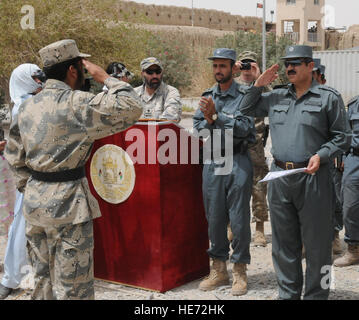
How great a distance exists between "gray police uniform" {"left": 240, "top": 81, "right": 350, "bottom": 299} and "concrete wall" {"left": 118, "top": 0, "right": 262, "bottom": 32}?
165 feet

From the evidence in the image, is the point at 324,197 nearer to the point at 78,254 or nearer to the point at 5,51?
the point at 78,254

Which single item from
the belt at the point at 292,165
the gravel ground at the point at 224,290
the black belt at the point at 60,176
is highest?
the black belt at the point at 60,176

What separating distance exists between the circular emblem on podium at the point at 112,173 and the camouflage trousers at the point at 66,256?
3.65ft

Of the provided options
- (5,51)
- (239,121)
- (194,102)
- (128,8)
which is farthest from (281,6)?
(239,121)

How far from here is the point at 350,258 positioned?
5102 mm

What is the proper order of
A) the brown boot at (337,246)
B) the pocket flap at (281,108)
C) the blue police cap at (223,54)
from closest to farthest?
the pocket flap at (281,108), the blue police cap at (223,54), the brown boot at (337,246)

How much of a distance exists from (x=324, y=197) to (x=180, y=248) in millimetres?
1400

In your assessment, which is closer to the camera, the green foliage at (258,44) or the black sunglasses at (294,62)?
the black sunglasses at (294,62)

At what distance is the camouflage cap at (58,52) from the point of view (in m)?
3.08

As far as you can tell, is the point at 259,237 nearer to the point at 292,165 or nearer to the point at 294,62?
the point at 292,165

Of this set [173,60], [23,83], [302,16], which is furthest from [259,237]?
[302,16]

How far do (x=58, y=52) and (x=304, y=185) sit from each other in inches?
75.1
